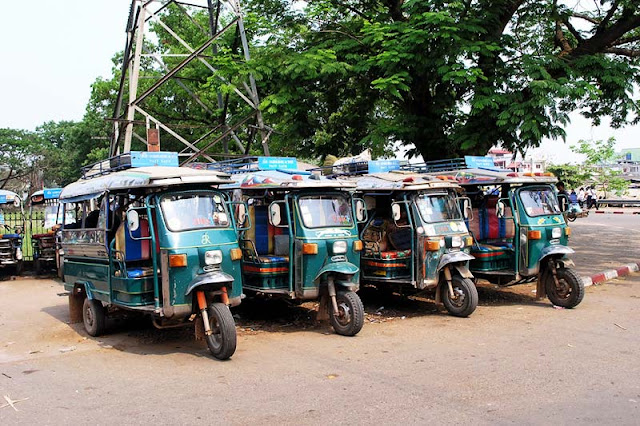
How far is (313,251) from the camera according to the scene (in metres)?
8.99

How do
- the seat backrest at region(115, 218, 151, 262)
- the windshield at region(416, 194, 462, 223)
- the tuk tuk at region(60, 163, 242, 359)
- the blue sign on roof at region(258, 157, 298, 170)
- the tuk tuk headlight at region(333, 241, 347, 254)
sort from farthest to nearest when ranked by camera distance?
1. the blue sign on roof at region(258, 157, 298, 170)
2. the windshield at region(416, 194, 462, 223)
3. the tuk tuk headlight at region(333, 241, 347, 254)
4. the seat backrest at region(115, 218, 151, 262)
5. the tuk tuk at region(60, 163, 242, 359)

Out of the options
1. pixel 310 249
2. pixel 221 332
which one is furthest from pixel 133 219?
pixel 310 249

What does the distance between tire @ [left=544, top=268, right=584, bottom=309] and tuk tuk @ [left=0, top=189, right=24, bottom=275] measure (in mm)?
12346

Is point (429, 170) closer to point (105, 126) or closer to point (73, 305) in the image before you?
point (73, 305)

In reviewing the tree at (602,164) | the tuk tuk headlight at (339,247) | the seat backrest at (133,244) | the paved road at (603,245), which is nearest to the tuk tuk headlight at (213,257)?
the seat backrest at (133,244)

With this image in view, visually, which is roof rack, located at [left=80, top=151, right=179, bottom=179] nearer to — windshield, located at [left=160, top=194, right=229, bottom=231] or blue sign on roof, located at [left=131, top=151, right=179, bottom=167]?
blue sign on roof, located at [left=131, top=151, right=179, bottom=167]

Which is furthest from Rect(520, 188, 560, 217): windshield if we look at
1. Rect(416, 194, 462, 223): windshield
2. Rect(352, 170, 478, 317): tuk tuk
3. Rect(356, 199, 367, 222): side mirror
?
Rect(356, 199, 367, 222): side mirror

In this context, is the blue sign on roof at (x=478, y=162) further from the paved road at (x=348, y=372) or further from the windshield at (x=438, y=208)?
the paved road at (x=348, y=372)

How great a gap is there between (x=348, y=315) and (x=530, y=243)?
3935 mm

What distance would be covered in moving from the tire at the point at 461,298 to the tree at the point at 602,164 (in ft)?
73.7

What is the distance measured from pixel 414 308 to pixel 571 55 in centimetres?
821

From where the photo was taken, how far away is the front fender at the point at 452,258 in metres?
9.83

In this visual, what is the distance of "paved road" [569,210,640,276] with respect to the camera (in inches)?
605

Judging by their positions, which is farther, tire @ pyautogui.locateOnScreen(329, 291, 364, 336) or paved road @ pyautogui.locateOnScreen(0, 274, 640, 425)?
tire @ pyautogui.locateOnScreen(329, 291, 364, 336)
